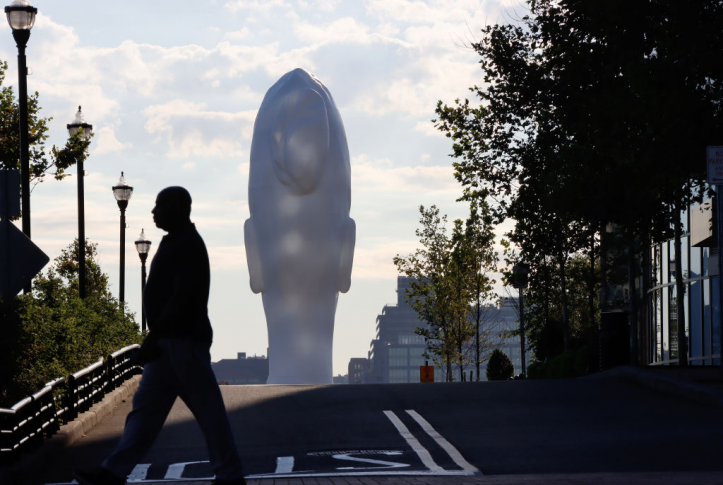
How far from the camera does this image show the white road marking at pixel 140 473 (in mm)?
10751

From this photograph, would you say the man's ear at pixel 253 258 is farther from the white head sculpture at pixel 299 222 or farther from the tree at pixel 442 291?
the tree at pixel 442 291

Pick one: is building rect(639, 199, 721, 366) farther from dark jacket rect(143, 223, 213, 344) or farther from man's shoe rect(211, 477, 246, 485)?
man's shoe rect(211, 477, 246, 485)

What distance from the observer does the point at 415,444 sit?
13031 mm

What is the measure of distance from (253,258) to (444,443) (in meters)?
20.6

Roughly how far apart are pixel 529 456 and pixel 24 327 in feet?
22.6

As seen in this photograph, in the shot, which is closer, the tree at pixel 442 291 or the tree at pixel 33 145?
the tree at pixel 33 145

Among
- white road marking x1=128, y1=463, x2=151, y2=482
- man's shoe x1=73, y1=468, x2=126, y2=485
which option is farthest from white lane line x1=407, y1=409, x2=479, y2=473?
man's shoe x1=73, y1=468, x2=126, y2=485

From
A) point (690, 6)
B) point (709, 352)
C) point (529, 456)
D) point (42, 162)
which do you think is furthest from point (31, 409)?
point (709, 352)

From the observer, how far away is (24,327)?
1504 centimetres

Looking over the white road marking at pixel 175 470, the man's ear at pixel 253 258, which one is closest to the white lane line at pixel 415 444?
the white road marking at pixel 175 470

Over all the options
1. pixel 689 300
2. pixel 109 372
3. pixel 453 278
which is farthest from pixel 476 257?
pixel 109 372

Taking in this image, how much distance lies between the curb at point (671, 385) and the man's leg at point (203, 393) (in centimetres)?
1021

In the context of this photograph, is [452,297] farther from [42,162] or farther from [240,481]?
[240,481]

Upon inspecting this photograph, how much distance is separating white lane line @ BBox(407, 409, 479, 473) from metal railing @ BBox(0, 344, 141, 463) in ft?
10.7
